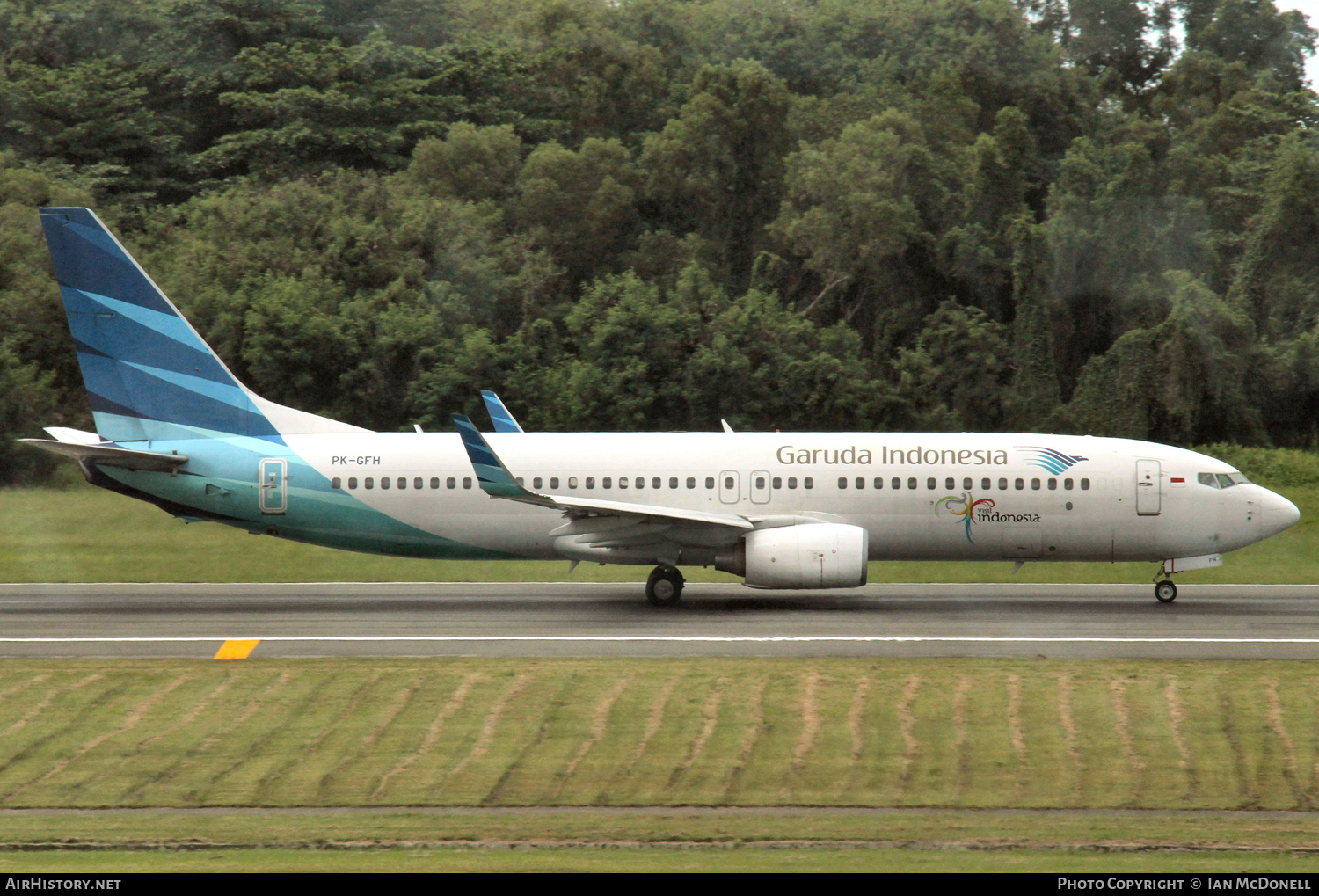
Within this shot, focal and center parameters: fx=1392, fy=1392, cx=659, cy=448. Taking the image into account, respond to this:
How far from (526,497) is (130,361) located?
904 cm

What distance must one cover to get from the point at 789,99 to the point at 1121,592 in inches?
1482

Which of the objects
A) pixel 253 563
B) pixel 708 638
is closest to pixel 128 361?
pixel 253 563

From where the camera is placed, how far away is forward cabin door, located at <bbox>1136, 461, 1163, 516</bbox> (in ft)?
87.7

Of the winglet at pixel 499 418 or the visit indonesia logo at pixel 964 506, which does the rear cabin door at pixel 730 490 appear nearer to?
the visit indonesia logo at pixel 964 506

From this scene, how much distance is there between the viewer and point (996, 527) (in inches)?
1050

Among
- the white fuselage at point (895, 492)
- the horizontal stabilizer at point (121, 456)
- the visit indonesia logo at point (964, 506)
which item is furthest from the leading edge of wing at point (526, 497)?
the horizontal stabilizer at point (121, 456)

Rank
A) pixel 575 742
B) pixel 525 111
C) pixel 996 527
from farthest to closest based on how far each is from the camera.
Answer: pixel 525 111 < pixel 996 527 < pixel 575 742

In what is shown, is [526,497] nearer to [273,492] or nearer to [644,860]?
[273,492]

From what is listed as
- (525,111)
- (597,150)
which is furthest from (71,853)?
(525,111)

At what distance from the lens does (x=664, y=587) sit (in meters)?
26.5

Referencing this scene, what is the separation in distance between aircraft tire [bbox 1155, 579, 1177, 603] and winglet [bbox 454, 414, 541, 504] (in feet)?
39.1

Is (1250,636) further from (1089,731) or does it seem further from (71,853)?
(71,853)

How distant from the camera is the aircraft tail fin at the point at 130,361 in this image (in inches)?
1075

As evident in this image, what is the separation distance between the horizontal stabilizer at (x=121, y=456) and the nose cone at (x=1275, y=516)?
20.8 metres
